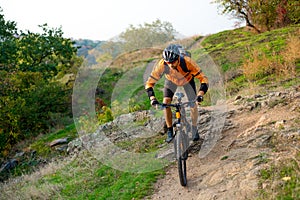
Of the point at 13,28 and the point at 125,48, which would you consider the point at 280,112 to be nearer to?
the point at 125,48

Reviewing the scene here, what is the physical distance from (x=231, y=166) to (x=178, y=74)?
1.88 metres

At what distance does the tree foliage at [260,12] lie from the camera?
19656 mm

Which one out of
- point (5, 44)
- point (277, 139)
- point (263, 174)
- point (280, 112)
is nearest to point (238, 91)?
point (280, 112)

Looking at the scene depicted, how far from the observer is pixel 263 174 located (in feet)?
14.4

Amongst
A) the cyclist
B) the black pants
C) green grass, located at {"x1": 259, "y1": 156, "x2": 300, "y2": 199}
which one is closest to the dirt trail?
green grass, located at {"x1": 259, "y1": 156, "x2": 300, "y2": 199}

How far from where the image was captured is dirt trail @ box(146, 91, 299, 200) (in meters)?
4.54

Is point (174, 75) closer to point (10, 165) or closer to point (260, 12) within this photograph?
point (10, 165)

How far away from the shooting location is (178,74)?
5.72 m

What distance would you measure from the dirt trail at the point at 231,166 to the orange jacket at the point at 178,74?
1571mm

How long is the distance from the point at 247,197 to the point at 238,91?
650cm

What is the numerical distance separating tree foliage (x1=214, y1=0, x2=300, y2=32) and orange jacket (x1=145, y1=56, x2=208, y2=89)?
15746 millimetres

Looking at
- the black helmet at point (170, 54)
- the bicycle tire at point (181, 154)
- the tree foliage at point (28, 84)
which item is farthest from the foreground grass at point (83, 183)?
the tree foliage at point (28, 84)

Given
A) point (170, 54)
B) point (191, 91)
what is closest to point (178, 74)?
point (191, 91)

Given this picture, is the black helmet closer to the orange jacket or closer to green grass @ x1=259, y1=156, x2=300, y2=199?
the orange jacket
